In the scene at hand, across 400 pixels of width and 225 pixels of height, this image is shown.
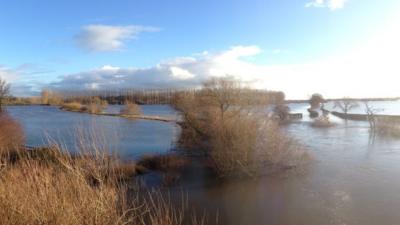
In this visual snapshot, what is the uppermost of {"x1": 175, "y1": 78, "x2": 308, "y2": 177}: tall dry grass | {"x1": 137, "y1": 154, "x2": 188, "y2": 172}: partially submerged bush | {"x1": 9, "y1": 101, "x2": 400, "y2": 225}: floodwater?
{"x1": 175, "y1": 78, "x2": 308, "y2": 177}: tall dry grass

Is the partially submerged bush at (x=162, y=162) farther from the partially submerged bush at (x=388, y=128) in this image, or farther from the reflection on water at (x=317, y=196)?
the partially submerged bush at (x=388, y=128)

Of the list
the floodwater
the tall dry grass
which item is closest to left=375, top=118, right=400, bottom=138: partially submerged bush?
the floodwater

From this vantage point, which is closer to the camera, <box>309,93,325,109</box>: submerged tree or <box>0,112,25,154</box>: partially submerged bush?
<box>0,112,25,154</box>: partially submerged bush

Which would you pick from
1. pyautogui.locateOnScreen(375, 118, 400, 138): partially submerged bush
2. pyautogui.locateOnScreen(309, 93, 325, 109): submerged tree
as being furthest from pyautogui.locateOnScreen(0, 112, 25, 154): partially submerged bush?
pyautogui.locateOnScreen(309, 93, 325, 109): submerged tree

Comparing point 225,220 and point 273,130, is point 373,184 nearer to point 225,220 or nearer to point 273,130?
point 273,130

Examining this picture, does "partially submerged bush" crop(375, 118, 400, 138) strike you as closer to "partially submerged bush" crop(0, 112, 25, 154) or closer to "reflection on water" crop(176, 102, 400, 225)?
"reflection on water" crop(176, 102, 400, 225)

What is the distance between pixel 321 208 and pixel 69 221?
41.2 feet

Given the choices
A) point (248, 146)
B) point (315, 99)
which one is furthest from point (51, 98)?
point (248, 146)

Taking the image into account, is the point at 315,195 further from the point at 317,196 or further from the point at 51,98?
the point at 51,98

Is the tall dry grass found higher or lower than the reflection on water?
higher

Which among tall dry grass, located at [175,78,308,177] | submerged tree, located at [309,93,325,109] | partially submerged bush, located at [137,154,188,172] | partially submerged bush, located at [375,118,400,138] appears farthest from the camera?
submerged tree, located at [309,93,325,109]

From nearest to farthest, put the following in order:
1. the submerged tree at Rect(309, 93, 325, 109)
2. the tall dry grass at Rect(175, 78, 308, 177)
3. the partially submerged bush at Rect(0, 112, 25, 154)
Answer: the tall dry grass at Rect(175, 78, 308, 177)
the partially submerged bush at Rect(0, 112, 25, 154)
the submerged tree at Rect(309, 93, 325, 109)

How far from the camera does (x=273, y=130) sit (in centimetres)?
2492

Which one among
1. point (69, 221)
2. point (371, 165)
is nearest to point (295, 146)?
point (371, 165)
